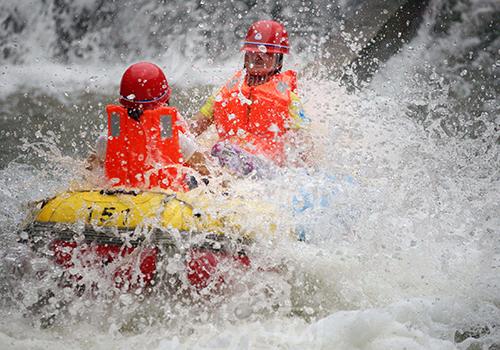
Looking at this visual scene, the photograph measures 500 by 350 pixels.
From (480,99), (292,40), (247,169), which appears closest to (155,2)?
(292,40)

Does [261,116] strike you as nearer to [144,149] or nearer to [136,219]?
[144,149]

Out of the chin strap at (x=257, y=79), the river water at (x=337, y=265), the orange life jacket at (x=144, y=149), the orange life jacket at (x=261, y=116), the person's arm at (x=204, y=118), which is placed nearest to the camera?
the river water at (x=337, y=265)

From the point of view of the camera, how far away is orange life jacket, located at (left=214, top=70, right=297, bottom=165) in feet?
17.5

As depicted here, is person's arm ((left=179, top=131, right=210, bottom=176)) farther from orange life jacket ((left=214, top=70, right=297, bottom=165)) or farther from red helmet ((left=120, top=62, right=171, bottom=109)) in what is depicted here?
orange life jacket ((left=214, top=70, right=297, bottom=165))

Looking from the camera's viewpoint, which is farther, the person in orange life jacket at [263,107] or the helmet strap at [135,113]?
the person in orange life jacket at [263,107]

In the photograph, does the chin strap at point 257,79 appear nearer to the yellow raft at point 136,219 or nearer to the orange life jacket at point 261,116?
the orange life jacket at point 261,116

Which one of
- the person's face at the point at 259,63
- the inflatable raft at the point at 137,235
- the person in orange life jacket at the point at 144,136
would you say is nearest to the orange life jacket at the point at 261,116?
the person's face at the point at 259,63

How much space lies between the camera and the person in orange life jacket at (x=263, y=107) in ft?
17.6

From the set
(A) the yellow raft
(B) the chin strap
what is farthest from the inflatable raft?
(B) the chin strap

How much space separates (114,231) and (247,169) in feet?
4.29

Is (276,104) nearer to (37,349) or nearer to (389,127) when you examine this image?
(389,127)

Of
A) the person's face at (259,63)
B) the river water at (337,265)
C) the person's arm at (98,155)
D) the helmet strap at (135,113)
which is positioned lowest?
the river water at (337,265)

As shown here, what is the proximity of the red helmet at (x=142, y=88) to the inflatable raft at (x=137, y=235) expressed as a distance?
2.02 feet

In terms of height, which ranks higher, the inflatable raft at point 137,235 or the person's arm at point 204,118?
the person's arm at point 204,118
